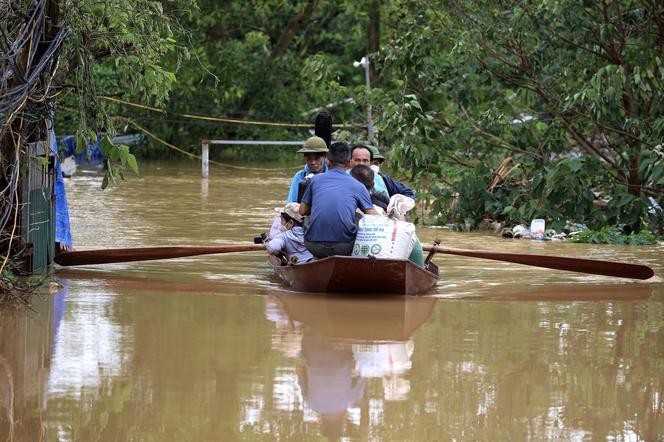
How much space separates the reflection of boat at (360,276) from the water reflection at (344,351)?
0.41ft

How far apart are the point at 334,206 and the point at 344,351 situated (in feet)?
7.82

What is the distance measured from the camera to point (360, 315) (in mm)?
10406

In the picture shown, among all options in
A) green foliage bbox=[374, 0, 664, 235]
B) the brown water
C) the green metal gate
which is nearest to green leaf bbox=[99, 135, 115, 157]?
the green metal gate

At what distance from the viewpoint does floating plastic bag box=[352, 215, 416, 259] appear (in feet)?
35.4

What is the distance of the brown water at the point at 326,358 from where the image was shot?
694 centimetres

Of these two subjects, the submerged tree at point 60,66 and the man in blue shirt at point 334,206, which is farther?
the man in blue shirt at point 334,206

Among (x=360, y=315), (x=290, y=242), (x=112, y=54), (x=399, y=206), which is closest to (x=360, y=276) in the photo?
(x=360, y=315)

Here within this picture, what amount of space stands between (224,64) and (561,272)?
22459 millimetres

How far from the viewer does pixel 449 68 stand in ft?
60.5

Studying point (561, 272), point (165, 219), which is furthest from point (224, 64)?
point (561, 272)

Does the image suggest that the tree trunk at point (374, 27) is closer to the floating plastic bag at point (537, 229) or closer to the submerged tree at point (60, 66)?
the floating plastic bag at point (537, 229)

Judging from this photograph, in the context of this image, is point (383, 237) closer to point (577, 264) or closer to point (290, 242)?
point (290, 242)

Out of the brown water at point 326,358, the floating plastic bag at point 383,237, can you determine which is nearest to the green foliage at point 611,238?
the brown water at point 326,358

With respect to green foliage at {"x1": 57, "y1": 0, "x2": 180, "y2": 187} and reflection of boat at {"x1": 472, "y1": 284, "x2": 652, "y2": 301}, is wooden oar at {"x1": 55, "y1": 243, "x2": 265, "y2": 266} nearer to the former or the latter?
green foliage at {"x1": 57, "y1": 0, "x2": 180, "y2": 187}
